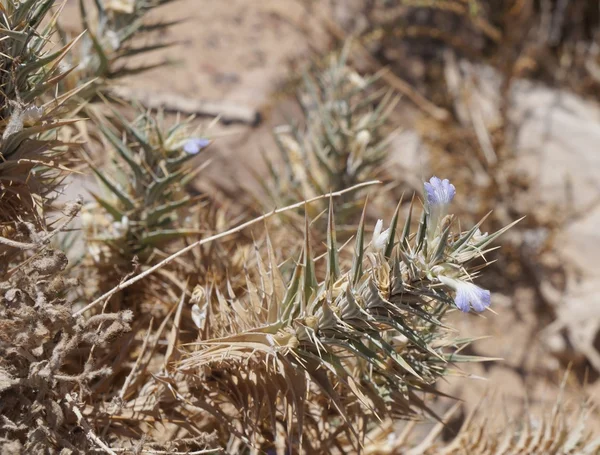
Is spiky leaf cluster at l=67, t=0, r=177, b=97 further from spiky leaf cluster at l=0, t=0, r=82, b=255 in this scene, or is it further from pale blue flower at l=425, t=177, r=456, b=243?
pale blue flower at l=425, t=177, r=456, b=243

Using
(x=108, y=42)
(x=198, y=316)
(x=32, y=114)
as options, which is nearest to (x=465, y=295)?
(x=198, y=316)

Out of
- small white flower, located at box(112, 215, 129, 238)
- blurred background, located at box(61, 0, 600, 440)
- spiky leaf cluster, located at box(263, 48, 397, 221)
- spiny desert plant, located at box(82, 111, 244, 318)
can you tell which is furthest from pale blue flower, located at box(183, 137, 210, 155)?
blurred background, located at box(61, 0, 600, 440)

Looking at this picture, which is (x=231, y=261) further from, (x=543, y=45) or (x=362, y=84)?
A: (x=543, y=45)

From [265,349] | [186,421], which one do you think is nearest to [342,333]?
[265,349]

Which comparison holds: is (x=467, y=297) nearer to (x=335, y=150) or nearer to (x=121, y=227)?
(x=121, y=227)

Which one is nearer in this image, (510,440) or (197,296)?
(197,296)

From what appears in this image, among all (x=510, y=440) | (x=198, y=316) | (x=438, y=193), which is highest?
(x=438, y=193)
